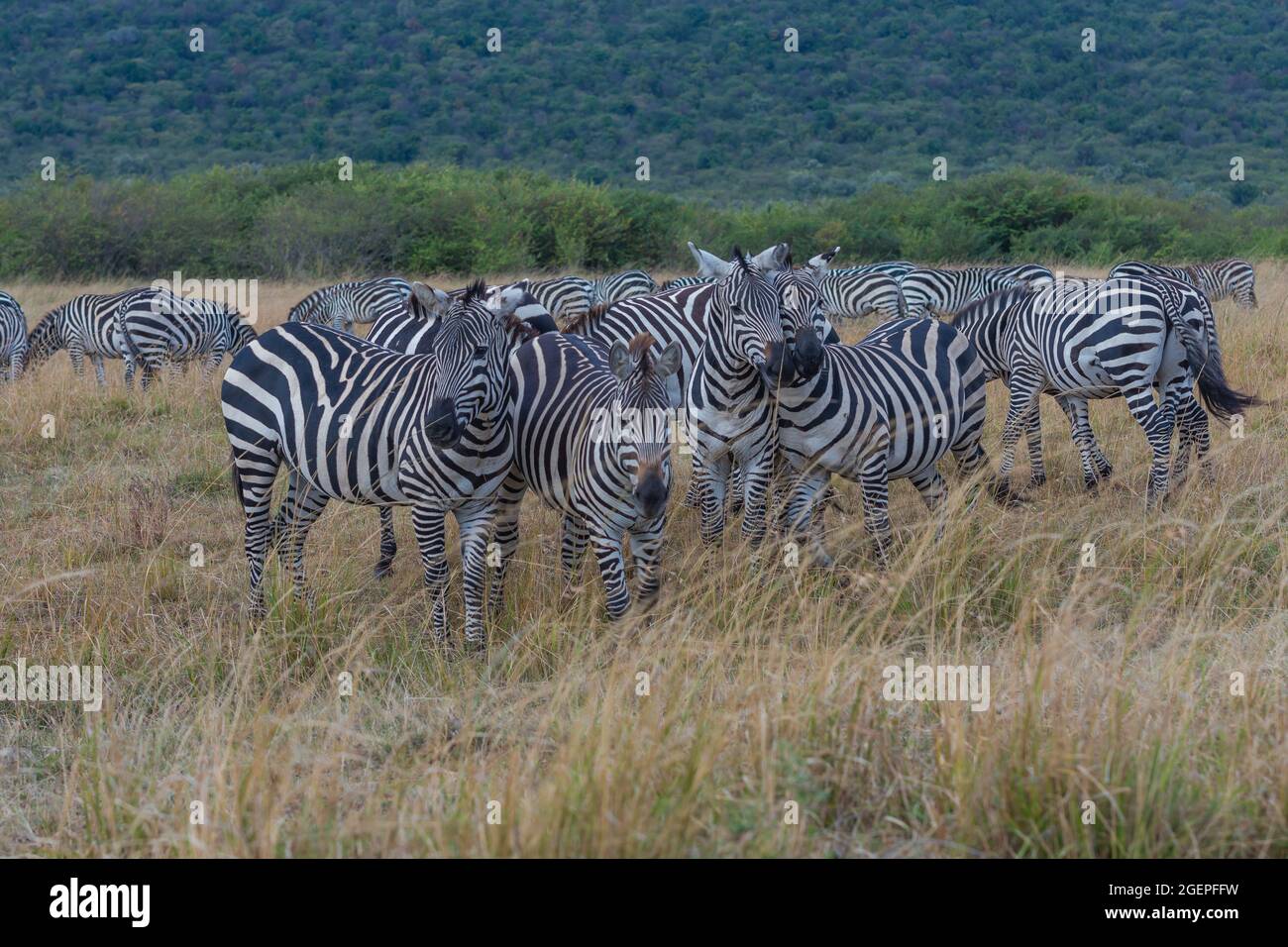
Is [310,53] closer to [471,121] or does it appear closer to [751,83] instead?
[471,121]

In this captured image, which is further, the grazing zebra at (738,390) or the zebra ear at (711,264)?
the zebra ear at (711,264)

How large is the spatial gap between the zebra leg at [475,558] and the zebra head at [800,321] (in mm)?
1692

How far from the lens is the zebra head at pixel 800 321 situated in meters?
5.85

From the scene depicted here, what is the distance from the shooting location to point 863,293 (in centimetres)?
1642

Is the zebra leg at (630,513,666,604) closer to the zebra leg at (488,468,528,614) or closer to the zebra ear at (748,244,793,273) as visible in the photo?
the zebra leg at (488,468,528,614)

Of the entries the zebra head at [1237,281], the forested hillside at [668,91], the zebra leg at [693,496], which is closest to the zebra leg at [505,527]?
the zebra leg at [693,496]

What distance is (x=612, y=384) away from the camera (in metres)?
5.73

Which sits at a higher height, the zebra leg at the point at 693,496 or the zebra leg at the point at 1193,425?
the zebra leg at the point at 1193,425

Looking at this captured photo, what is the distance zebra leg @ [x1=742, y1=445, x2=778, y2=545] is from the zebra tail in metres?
3.32

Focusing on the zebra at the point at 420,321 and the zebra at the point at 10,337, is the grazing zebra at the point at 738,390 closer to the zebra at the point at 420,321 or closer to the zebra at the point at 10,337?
the zebra at the point at 420,321

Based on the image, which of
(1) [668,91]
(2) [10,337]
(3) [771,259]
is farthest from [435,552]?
(1) [668,91]

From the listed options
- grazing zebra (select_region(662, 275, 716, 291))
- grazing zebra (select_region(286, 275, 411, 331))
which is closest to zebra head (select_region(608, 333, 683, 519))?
grazing zebra (select_region(662, 275, 716, 291))
